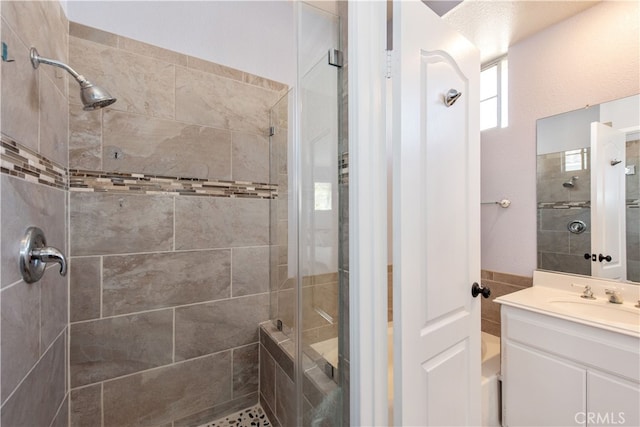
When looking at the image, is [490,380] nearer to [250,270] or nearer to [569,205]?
[569,205]

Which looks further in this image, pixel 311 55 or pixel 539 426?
pixel 539 426

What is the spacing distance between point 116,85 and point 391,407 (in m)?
1.82

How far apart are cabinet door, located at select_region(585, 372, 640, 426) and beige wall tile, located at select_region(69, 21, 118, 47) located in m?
2.74

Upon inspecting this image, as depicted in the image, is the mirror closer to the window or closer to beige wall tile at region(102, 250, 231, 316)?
the window

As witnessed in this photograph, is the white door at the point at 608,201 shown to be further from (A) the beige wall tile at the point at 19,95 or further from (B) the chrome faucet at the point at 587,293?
(A) the beige wall tile at the point at 19,95

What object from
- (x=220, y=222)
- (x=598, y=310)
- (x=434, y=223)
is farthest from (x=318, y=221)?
(x=598, y=310)

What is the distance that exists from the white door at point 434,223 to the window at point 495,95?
A: 97 cm

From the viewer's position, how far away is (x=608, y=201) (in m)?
1.47

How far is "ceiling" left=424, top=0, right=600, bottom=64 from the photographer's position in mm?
1484

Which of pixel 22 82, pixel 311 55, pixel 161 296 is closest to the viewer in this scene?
pixel 22 82

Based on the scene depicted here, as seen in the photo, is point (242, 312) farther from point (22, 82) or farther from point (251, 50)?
point (251, 50)

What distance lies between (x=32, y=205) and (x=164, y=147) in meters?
0.64

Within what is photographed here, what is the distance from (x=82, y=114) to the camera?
123cm

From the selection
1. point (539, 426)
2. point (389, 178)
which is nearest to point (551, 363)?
point (539, 426)
